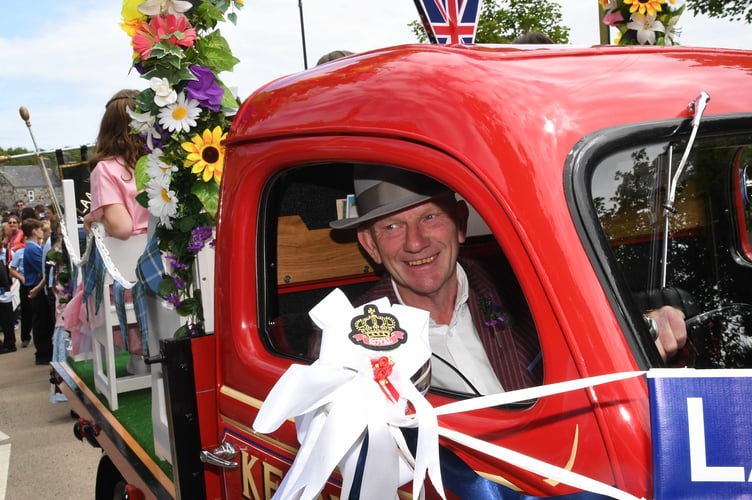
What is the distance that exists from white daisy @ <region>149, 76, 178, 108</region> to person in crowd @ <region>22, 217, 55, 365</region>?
8.31m

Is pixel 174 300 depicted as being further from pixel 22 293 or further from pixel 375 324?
pixel 22 293

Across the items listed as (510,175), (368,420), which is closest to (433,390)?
(368,420)

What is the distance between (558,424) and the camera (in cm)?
115

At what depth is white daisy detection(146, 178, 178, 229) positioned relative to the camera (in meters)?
2.40

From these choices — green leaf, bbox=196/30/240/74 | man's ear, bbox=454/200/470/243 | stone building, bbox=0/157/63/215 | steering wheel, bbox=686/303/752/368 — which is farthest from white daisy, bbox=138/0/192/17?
stone building, bbox=0/157/63/215

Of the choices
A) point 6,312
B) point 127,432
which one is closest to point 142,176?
point 127,432

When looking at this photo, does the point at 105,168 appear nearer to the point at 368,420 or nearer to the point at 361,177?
the point at 361,177

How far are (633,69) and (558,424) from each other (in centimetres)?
68

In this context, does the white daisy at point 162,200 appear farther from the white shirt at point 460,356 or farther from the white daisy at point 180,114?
the white shirt at point 460,356

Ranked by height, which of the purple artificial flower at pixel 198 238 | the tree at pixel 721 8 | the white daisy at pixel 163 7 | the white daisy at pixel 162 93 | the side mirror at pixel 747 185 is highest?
the tree at pixel 721 8

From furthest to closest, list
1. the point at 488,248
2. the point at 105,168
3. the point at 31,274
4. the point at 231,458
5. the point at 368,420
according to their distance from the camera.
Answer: the point at 31,274, the point at 105,168, the point at 488,248, the point at 231,458, the point at 368,420

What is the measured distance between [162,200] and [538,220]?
157cm

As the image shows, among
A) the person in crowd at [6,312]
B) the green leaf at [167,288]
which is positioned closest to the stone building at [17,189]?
the person in crowd at [6,312]

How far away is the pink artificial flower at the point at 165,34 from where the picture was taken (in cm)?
243
